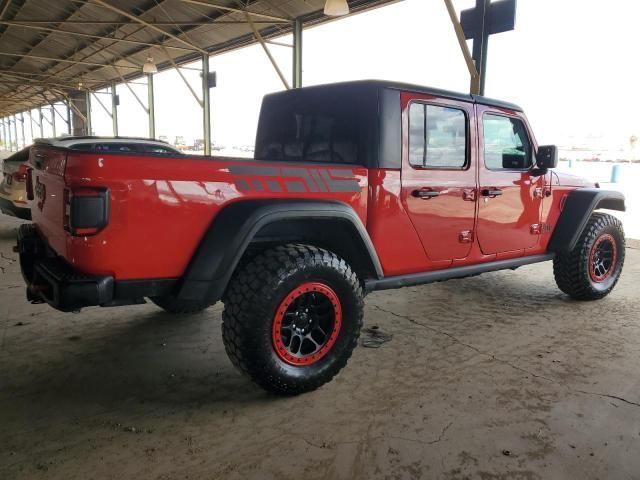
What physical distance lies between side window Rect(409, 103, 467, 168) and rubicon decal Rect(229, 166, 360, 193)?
55 centimetres

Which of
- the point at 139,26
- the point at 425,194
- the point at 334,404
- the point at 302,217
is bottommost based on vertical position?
the point at 334,404

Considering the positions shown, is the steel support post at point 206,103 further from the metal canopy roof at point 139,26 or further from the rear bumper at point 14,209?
the rear bumper at point 14,209

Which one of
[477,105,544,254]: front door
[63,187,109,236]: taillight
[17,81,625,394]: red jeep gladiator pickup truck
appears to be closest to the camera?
[63,187,109,236]: taillight

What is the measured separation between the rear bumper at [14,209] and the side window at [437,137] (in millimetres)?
5192

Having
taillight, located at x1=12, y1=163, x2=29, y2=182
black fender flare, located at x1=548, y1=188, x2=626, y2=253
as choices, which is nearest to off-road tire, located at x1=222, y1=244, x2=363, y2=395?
black fender flare, located at x1=548, y1=188, x2=626, y2=253

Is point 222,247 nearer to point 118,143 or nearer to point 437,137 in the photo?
point 437,137

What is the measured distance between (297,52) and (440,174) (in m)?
9.22

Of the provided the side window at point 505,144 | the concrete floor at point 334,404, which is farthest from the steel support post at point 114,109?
the side window at point 505,144

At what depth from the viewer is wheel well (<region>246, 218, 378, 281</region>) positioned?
264cm

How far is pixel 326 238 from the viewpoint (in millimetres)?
2801

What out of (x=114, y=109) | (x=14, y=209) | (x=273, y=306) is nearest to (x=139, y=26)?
(x=14, y=209)

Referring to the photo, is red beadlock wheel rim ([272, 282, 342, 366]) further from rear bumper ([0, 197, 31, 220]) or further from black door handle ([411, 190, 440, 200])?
Result: rear bumper ([0, 197, 31, 220])

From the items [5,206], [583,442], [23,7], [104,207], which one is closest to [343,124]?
[104,207]

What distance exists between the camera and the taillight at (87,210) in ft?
6.39
